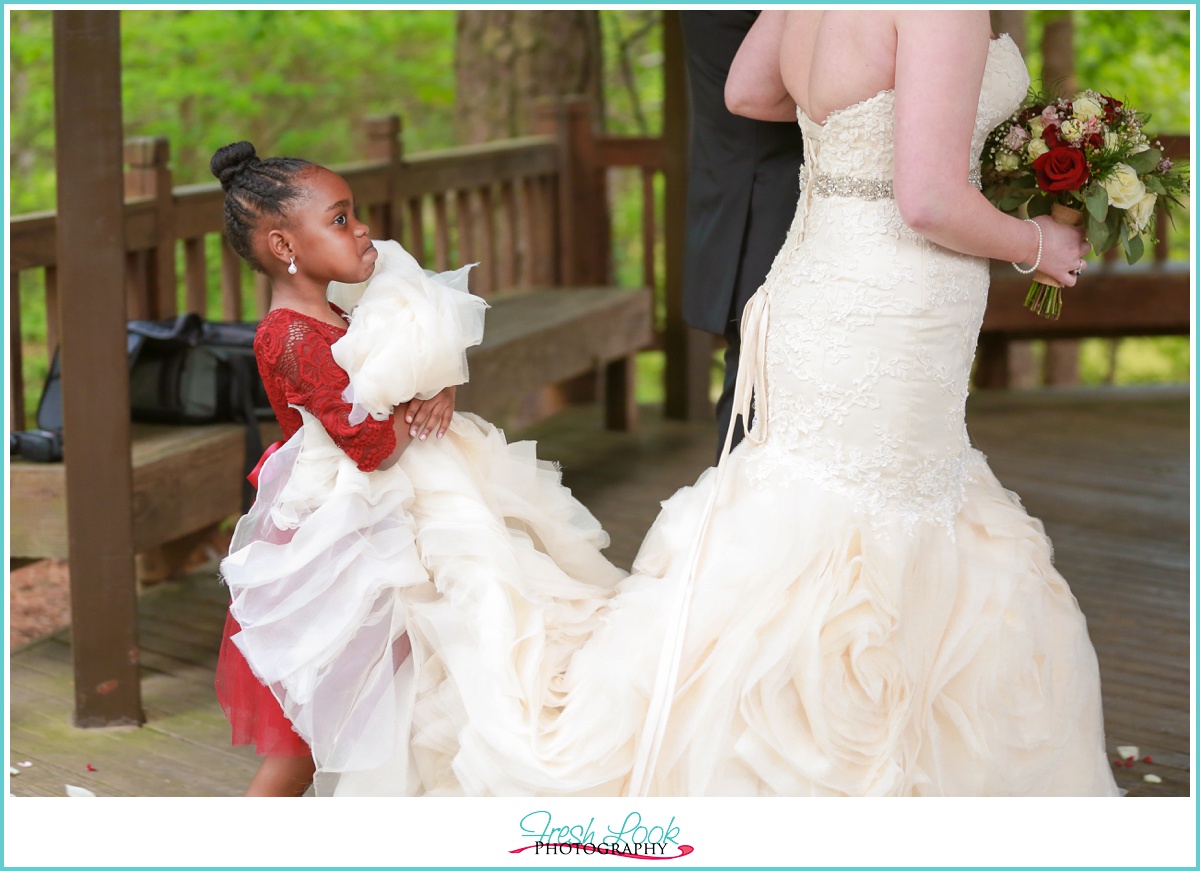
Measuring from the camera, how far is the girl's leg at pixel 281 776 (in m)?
2.50

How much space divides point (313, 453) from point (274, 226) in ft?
1.33

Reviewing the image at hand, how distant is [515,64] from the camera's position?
696 centimetres

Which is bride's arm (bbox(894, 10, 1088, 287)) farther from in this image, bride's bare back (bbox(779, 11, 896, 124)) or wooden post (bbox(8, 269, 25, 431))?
wooden post (bbox(8, 269, 25, 431))

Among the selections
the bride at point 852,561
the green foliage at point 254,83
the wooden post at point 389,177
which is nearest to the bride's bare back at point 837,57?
the bride at point 852,561

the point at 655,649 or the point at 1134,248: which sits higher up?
the point at 1134,248

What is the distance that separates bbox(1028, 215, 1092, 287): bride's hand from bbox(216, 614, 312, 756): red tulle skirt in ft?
5.29

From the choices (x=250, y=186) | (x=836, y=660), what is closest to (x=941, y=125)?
(x=836, y=660)

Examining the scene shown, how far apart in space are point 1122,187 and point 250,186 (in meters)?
1.53

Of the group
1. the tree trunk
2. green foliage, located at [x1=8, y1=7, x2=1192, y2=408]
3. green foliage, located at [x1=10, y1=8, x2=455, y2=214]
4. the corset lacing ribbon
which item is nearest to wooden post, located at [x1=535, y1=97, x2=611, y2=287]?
the tree trunk

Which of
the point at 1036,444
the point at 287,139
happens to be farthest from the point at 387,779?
the point at 287,139

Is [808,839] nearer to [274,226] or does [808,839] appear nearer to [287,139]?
[274,226]

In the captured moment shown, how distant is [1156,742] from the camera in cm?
319

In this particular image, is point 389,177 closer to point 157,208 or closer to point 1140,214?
point 157,208

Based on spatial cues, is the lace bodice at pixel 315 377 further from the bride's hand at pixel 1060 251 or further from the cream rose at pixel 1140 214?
the cream rose at pixel 1140 214
